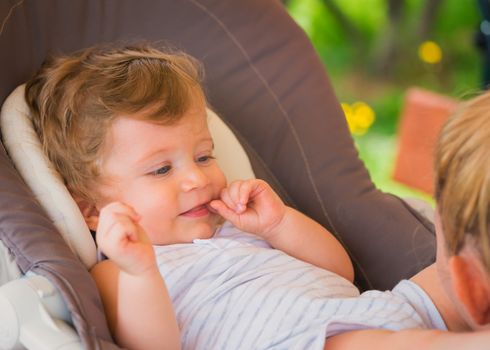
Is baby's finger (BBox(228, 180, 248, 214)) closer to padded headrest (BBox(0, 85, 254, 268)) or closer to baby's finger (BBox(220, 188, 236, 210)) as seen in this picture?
baby's finger (BBox(220, 188, 236, 210))

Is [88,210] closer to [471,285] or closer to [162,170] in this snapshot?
[162,170]

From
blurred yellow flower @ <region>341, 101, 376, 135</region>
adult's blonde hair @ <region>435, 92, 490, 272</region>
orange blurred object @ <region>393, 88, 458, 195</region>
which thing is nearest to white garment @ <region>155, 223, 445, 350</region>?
adult's blonde hair @ <region>435, 92, 490, 272</region>

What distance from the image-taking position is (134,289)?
1.10 metres

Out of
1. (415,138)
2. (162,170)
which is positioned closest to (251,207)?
(162,170)

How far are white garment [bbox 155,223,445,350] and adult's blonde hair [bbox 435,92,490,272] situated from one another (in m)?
0.24

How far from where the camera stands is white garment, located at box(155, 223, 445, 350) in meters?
1.17

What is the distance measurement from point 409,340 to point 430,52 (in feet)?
8.54

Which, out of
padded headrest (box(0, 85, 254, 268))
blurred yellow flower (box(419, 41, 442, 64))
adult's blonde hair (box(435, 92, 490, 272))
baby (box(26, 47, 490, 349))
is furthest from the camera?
blurred yellow flower (box(419, 41, 442, 64))

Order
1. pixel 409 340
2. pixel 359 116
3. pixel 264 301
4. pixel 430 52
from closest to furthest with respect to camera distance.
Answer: pixel 409 340 < pixel 264 301 < pixel 359 116 < pixel 430 52

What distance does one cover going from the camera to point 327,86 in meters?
1.71

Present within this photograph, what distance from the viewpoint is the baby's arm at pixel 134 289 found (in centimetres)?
105

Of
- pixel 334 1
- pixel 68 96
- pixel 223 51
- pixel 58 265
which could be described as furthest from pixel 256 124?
pixel 334 1

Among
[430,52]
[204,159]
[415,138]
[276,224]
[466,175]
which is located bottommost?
[415,138]

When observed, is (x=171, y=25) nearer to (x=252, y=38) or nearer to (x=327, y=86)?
(x=252, y=38)
